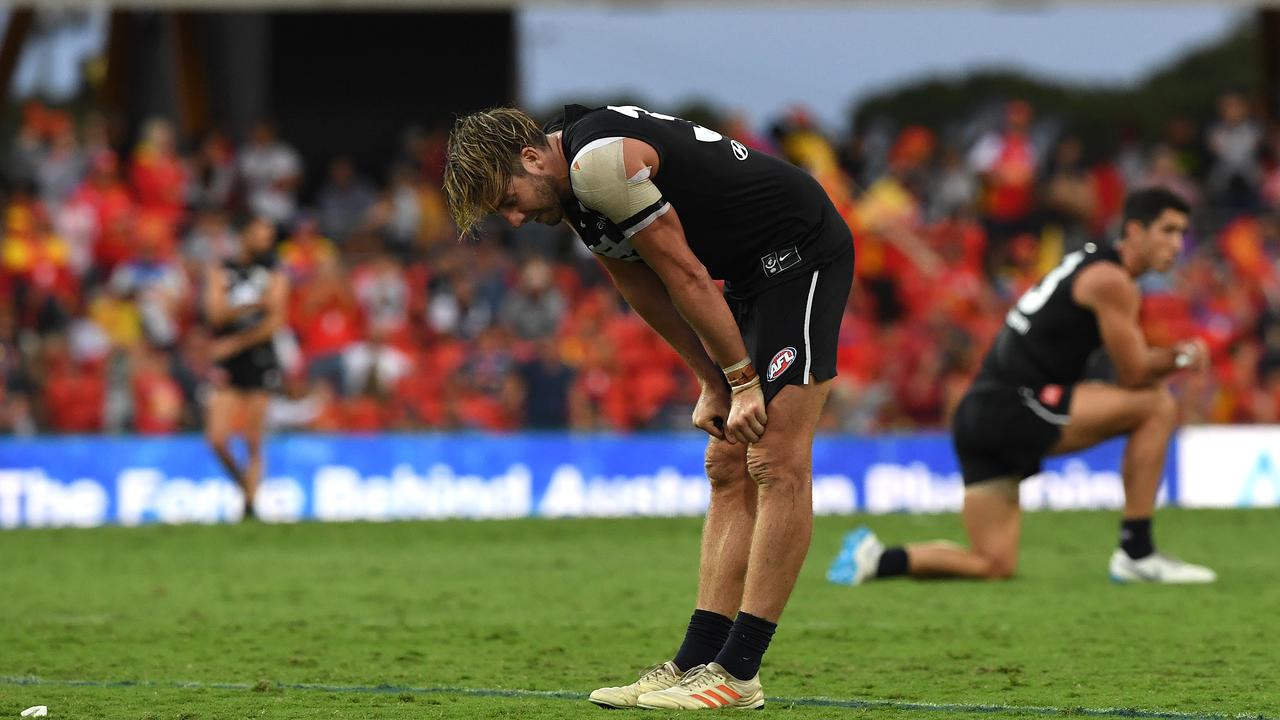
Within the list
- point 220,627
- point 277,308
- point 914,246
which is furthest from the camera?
point 914,246

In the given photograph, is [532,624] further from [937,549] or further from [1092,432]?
[1092,432]

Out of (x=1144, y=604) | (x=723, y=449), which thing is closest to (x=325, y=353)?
(x=1144, y=604)

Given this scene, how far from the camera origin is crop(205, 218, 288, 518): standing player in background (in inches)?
525

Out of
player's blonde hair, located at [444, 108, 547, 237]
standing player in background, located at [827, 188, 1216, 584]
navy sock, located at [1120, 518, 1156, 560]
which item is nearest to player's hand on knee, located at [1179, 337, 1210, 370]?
standing player in background, located at [827, 188, 1216, 584]

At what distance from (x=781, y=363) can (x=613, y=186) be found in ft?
2.64

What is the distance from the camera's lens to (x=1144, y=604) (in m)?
8.05

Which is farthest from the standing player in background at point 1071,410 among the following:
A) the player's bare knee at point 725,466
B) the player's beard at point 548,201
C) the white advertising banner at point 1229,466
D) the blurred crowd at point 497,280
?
the white advertising banner at point 1229,466

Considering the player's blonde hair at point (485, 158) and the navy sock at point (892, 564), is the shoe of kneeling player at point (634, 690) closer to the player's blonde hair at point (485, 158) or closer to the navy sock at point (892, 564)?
the player's blonde hair at point (485, 158)

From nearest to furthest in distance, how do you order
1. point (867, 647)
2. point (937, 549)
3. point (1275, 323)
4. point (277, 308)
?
point (867, 647), point (937, 549), point (277, 308), point (1275, 323)

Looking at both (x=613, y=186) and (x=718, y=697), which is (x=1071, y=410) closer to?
(x=718, y=697)

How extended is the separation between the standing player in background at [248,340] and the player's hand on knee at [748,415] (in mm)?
8587

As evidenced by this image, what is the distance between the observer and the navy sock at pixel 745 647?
17.4 ft

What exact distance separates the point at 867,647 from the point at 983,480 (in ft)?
7.96

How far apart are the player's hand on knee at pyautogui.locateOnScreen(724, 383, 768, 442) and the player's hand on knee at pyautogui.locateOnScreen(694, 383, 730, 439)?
228 millimetres
